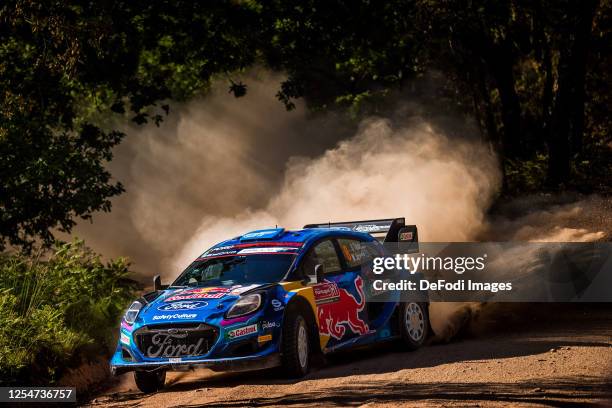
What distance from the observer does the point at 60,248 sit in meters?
14.6

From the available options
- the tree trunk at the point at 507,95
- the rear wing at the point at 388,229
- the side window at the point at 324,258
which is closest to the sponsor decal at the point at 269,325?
the side window at the point at 324,258

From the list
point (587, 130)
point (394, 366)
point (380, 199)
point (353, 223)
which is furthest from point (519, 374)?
point (587, 130)

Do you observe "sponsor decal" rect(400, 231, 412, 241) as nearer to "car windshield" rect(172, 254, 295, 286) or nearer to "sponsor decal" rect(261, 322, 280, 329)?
"car windshield" rect(172, 254, 295, 286)

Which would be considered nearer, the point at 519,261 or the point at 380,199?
the point at 519,261

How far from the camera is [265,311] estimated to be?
10195 mm

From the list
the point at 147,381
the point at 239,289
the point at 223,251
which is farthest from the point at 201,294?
the point at 223,251

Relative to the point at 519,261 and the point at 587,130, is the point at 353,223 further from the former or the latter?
the point at 587,130

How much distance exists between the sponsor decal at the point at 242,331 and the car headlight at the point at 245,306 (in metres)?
0.15

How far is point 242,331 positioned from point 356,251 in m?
2.68

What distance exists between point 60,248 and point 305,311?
17.1 ft

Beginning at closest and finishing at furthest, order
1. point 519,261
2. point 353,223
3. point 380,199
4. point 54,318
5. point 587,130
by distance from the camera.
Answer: point 54,318, point 353,223, point 519,261, point 380,199, point 587,130

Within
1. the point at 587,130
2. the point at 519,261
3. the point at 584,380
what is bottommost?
the point at 584,380

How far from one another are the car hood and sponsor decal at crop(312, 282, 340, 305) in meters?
0.74

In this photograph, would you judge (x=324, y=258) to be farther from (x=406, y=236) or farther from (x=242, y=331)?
(x=242, y=331)
